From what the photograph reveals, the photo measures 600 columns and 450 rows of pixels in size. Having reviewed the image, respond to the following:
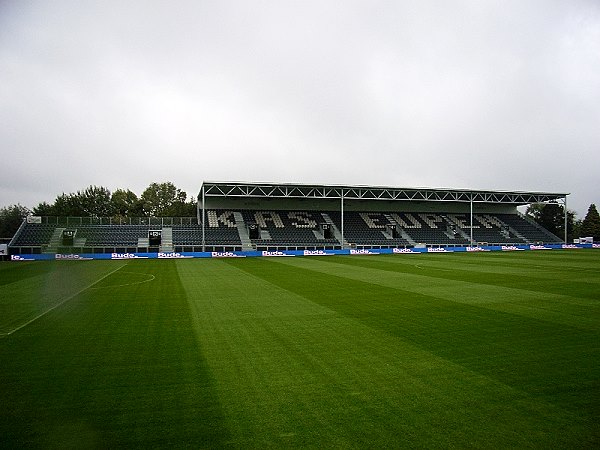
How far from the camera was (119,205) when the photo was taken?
73625 millimetres

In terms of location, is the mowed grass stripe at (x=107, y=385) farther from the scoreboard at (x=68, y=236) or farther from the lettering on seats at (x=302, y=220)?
the lettering on seats at (x=302, y=220)

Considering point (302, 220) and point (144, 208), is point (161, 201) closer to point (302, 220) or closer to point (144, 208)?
point (144, 208)

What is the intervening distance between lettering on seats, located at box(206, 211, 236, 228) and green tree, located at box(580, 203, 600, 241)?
209ft

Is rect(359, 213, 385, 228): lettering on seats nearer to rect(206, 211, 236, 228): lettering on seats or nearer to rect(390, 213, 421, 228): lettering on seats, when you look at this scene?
rect(390, 213, 421, 228): lettering on seats

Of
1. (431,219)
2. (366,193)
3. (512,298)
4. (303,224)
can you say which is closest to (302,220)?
(303,224)

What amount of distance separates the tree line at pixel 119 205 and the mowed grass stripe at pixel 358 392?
6896cm

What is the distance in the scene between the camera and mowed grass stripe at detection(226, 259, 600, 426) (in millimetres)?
5438

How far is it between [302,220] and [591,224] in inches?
2212

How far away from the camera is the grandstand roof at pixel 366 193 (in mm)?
44031

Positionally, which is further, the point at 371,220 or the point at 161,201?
the point at 161,201

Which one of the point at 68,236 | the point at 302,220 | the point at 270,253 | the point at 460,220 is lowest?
the point at 270,253

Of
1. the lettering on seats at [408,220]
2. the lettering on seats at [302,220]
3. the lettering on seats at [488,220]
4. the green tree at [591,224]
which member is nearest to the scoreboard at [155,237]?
the lettering on seats at [302,220]

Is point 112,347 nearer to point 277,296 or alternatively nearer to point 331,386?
point 331,386

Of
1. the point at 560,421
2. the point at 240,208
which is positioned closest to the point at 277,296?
the point at 560,421
